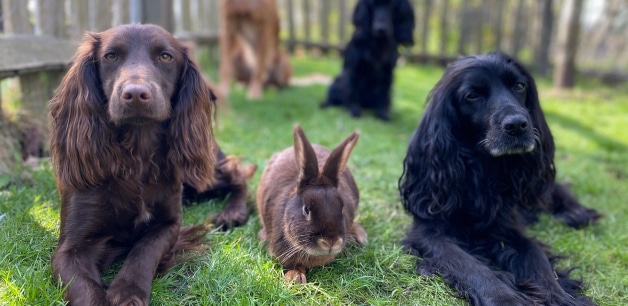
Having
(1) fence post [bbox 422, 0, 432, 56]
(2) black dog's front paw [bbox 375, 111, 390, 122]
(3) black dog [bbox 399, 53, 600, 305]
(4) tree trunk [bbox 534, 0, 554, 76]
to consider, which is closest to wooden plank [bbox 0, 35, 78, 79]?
(3) black dog [bbox 399, 53, 600, 305]

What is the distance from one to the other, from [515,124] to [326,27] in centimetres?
829

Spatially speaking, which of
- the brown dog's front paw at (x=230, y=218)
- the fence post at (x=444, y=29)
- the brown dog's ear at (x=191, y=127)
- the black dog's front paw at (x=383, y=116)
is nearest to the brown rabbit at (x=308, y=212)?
the brown dog's front paw at (x=230, y=218)

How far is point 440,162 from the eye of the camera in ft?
9.86

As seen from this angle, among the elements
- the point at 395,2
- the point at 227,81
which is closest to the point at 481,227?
the point at 395,2

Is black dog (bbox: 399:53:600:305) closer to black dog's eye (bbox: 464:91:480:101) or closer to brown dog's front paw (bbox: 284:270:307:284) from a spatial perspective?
black dog's eye (bbox: 464:91:480:101)

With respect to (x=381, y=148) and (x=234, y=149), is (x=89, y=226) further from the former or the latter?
(x=381, y=148)

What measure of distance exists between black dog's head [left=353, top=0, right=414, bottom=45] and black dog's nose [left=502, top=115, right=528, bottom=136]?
3452 mm

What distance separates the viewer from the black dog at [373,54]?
6.13 meters

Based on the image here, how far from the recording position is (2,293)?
218cm

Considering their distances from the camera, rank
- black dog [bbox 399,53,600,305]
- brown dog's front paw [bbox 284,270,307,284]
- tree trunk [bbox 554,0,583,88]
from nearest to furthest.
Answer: brown dog's front paw [bbox 284,270,307,284] < black dog [bbox 399,53,600,305] < tree trunk [bbox 554,0,583,88]

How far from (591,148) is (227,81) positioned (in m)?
4.08

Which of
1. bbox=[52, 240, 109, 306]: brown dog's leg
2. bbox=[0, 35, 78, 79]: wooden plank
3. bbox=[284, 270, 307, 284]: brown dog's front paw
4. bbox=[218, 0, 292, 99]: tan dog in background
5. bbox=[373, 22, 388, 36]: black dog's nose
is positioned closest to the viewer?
bbox=[52, 240, 109, 306]: brown dog's leg

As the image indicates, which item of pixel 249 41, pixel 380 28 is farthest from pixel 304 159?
pixel 249 41

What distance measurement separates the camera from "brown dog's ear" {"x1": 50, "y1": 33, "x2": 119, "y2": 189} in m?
2.41
